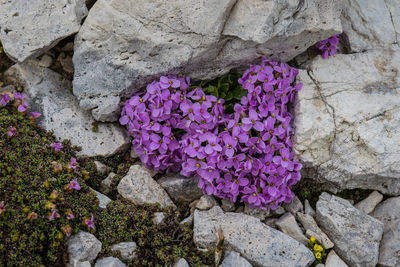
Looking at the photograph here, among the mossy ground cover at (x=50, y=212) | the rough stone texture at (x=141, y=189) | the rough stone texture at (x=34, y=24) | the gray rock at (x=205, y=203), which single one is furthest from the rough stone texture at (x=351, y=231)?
the rough stone texture at (x=34, y=24)

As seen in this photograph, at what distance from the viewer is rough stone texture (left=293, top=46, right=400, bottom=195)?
5.94m

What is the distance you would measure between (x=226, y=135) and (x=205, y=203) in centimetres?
97

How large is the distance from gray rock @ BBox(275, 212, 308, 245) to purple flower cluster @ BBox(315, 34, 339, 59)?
247 centimetres

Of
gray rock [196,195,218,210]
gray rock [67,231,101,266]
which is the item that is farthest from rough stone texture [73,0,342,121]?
gray rock [67,231,101,266]

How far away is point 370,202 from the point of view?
632 cm

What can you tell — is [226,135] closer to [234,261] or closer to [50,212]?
[234,261]

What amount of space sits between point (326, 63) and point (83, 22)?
3.59 metres

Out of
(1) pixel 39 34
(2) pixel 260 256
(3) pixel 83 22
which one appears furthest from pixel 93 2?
(2) pixel 260 256

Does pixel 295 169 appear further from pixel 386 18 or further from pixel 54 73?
pixel 54 73

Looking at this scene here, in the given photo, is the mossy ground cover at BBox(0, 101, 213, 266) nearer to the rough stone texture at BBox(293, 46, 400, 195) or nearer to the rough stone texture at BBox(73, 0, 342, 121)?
the rough stone texture at BBox(73, 0, 342, 121)

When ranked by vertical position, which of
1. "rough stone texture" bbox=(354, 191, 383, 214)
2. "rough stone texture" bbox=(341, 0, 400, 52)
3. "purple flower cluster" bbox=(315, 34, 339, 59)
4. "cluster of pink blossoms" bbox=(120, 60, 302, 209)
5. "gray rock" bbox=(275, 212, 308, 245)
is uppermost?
"rough stone texture" bbox=(341, 0, 400, 52)

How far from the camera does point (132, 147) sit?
258 inches

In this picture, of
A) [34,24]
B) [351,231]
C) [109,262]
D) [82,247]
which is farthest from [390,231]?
[34,24]

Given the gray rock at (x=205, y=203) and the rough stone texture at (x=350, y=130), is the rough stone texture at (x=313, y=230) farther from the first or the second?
the gray rock at (x=205, y=203)
